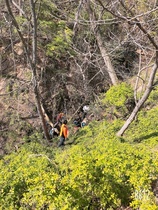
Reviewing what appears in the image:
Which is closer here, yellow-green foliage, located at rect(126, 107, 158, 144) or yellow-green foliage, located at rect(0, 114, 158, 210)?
yellow-green foliage, located at rect(0, 114, 158, 210)

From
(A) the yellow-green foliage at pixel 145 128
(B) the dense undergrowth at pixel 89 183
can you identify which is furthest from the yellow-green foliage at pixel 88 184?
(A) the yellow-green foliage at pixel 145 128

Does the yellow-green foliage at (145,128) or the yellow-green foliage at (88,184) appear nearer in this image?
the yellow-green foliage at (88,184)

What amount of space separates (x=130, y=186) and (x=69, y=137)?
21.2 ft

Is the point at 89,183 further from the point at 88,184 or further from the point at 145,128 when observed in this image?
the point at 145,128

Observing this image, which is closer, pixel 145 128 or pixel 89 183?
pixel 89 183

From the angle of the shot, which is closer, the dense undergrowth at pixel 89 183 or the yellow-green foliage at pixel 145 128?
the dense undergrowth at pixel 89 183

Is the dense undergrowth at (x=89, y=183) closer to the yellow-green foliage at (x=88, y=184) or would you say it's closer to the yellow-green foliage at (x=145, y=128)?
the yellow-green foliage at (x=88, y=184)

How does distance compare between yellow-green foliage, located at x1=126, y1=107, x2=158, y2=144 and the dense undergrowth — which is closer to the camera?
the dense undergrowth

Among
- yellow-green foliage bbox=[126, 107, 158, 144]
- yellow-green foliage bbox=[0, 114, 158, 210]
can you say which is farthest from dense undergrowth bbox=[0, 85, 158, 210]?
yellow-green foliage bbox=[126, 107, 158, 144]

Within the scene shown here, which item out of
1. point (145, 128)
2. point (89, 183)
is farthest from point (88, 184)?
point (145, 128)

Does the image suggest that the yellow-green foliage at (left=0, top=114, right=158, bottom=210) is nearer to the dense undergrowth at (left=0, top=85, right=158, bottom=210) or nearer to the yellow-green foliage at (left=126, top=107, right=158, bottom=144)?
the dense undergrowth at (left=0, top=85, right=158, bottom=210)

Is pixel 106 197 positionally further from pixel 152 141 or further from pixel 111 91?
pixel 111 91

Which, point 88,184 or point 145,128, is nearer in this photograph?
Answer: point 88,184

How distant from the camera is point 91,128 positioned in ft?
33.2
